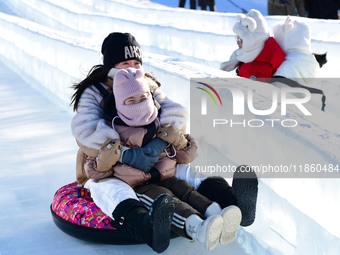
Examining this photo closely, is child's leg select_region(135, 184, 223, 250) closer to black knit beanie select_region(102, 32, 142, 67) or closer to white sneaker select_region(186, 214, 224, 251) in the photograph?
white sneaker select_region(186, 214, 224, 251)

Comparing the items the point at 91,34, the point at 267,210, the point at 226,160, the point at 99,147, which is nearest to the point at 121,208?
the point at 99,147

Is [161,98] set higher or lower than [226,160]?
higher

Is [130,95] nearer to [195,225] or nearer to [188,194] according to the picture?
[188,194]

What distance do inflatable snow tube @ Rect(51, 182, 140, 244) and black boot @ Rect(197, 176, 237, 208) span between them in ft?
1.15

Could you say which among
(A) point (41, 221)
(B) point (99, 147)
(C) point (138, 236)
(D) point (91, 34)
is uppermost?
(B) point (99, 147)

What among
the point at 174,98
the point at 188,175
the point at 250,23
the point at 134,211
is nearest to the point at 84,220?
the point at 134,211

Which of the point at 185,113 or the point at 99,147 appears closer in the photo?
the point at 99,147

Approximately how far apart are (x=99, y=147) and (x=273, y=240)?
783 mm

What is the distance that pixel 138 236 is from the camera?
2.67m

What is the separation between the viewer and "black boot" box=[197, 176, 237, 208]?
112 inches

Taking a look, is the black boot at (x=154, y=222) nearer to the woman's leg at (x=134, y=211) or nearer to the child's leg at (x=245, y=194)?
the woman's leg at (x=134, y=211)

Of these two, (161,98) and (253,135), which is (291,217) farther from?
(161,98)

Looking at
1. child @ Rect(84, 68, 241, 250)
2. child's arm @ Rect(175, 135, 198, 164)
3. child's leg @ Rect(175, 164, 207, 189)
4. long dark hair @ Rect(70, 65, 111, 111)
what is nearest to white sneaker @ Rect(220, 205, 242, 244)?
child @ Rect(84, 68, 241, 250)

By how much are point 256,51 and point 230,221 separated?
8.96ft
